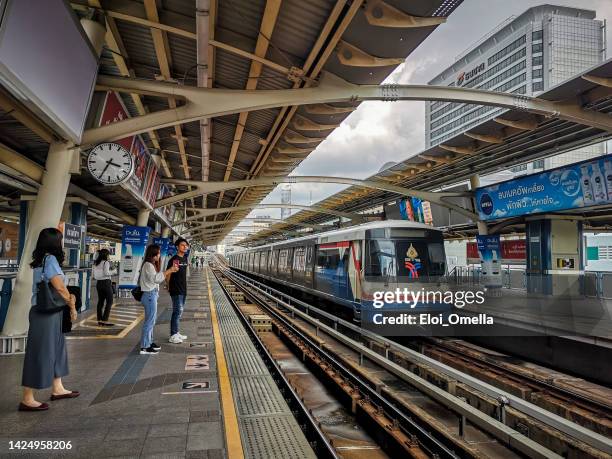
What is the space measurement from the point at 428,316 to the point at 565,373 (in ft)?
10.2

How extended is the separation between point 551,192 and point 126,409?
13.3 metres

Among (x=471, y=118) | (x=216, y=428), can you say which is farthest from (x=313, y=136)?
(x=471, y=118)

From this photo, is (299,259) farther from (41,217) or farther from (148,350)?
(41,217)

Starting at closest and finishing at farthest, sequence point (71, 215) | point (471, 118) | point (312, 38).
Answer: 1. point (312, 38)
2. point (71, 215)
3. point (471, 118)

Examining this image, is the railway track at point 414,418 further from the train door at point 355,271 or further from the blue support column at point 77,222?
the blue support column at point 77,222

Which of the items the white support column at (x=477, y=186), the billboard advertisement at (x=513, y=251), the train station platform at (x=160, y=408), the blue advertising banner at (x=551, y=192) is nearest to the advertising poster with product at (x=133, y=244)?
the train station platform at (x=160, y=408)

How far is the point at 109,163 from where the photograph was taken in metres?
8.54

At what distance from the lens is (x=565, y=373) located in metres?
9.95

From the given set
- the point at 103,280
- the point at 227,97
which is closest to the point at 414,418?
the point at 227,97

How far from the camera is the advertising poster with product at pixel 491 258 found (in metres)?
17.1

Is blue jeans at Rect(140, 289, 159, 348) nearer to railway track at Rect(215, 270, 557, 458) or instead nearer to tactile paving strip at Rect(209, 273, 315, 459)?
tactile paving strip at Rect(209, 273, 315, 459)

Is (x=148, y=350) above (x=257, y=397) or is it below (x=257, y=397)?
above

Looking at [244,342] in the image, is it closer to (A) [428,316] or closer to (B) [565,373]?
(A) [428,316]

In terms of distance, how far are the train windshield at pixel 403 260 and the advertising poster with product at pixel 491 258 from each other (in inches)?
255
